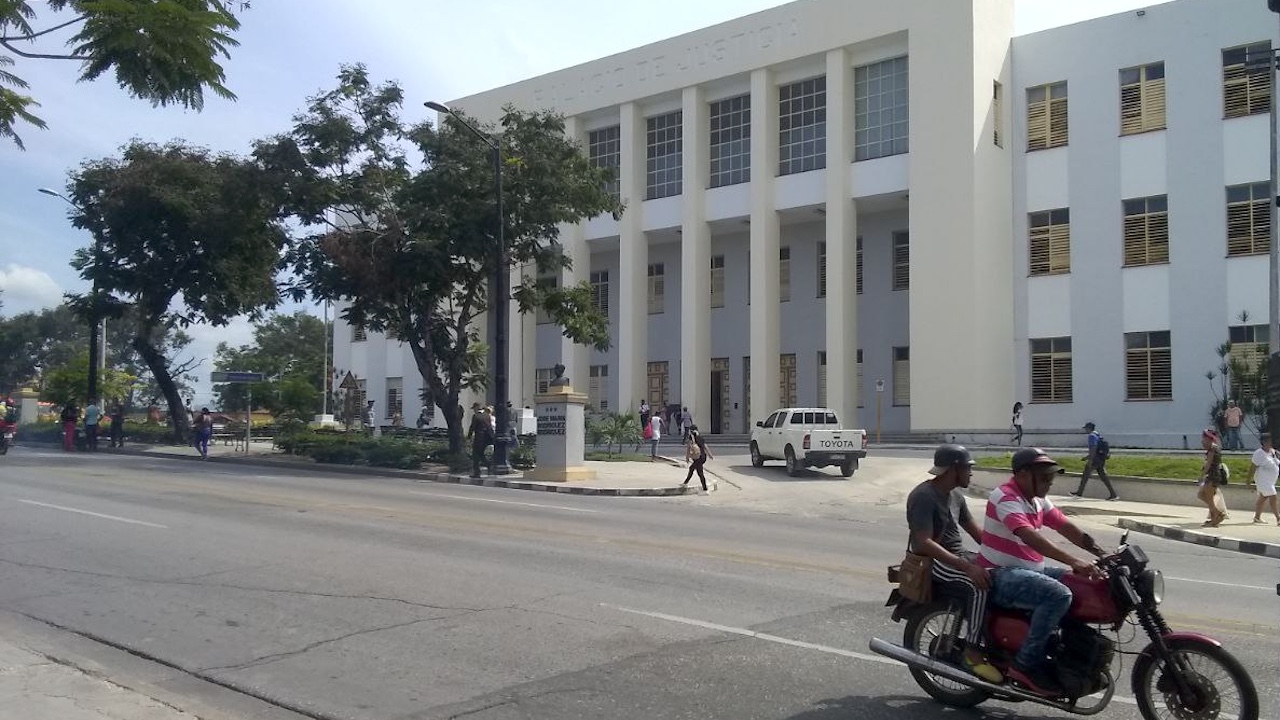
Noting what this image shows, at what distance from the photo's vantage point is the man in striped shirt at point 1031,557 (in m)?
6.15

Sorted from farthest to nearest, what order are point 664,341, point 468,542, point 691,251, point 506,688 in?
point 664,341 < point 691,251 < point 468,542 < point 506,688

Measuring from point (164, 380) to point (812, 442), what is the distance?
28705mm

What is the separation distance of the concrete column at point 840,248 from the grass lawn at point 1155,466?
12264mm

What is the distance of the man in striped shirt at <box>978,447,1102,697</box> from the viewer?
6.15m

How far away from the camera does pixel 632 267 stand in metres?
46.3

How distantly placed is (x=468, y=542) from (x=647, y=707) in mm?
7677

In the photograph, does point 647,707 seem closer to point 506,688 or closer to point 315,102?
point 506,688

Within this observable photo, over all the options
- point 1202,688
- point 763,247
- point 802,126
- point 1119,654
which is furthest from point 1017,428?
point 1202,688

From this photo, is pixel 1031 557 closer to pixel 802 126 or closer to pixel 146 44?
pixel 146 44

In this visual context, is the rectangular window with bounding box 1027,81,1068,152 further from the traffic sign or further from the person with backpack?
the traffic sign

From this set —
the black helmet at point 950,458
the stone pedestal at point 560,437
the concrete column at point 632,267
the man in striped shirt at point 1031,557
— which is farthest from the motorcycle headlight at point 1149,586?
the concrete column at point 632,267

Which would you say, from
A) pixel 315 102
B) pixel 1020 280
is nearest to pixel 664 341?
pixel 1020 280

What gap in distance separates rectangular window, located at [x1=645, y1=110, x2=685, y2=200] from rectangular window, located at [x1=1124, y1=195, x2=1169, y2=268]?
17682 millimetres

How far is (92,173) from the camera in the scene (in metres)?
39.3
